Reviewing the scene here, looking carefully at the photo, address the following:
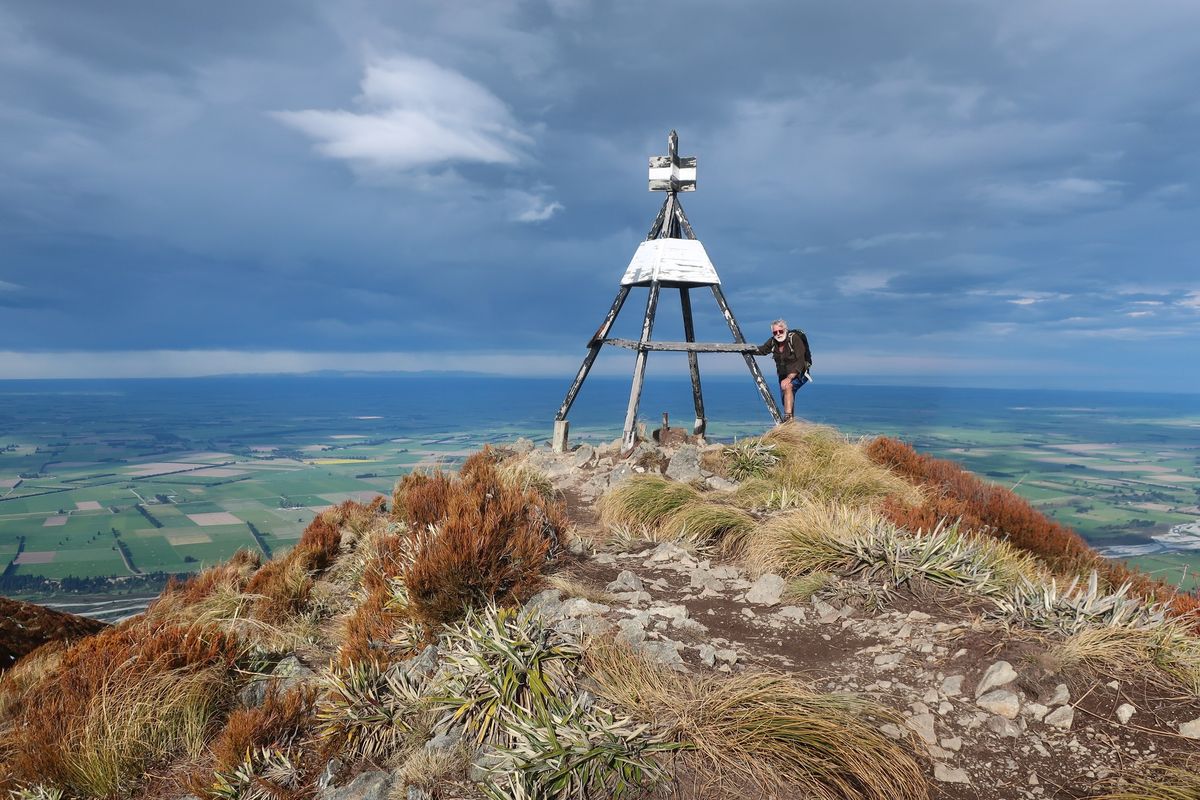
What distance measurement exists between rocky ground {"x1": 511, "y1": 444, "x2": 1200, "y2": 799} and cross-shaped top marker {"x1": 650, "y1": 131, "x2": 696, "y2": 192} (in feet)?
32.9

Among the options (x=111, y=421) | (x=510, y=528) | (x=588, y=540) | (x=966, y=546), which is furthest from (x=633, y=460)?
(x=111, y=421)

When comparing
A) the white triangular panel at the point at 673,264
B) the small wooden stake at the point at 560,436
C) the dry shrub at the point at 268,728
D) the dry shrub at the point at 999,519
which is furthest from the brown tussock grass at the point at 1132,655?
the small wooden stake at the point at 560,436

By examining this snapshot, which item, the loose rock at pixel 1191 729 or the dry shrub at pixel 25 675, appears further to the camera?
the dry shrub at pixel 25 675

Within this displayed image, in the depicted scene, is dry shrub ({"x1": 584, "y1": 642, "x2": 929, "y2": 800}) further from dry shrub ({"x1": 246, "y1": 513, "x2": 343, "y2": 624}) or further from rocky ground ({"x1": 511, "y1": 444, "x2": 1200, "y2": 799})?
dry shrub ({"x1": 246, "y1": 513, "x2": 343, "y2": 624})

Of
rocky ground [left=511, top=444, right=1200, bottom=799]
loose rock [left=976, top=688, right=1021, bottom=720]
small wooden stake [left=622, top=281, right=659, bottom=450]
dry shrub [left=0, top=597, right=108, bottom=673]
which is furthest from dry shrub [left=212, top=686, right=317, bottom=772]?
small wooden stake [left=622, top=281, right=659, bottom=450]

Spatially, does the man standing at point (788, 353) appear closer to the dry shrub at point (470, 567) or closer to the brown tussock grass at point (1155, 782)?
the dry shrub at point (470, 567)

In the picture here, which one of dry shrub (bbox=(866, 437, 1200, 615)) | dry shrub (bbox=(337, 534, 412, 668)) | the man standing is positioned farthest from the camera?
the man standing

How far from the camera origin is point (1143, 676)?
13.0ft

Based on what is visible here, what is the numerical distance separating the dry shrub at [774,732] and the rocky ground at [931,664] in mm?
268

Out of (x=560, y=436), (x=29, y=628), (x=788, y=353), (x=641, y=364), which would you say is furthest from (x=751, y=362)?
(x=29, y=628)

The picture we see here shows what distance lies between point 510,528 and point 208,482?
104 meters

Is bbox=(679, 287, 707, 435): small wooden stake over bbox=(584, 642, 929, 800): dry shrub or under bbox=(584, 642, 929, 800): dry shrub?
over

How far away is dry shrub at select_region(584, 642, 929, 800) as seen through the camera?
3113 mm

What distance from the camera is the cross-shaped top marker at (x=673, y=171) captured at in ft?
45.8
